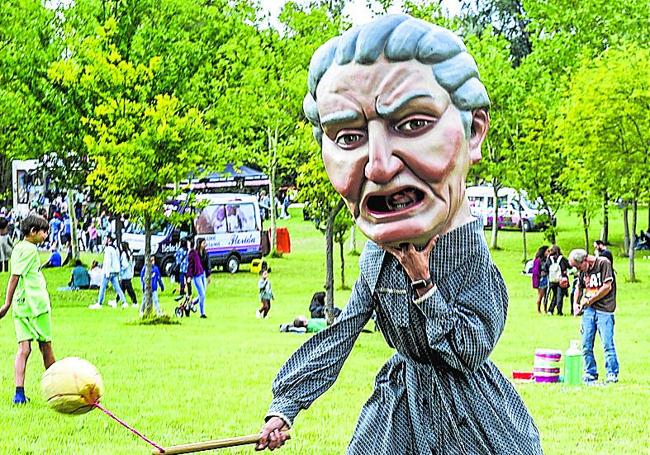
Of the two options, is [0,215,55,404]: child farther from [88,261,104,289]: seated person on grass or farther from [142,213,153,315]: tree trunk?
[88,261,104,289]: seated person on grass

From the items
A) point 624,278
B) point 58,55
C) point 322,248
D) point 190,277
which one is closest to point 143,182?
point 190,277

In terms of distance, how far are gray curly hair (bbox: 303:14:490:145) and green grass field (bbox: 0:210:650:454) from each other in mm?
5202

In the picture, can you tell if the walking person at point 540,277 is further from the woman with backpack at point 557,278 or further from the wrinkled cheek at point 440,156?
the wrinkled cheek at point 440,156

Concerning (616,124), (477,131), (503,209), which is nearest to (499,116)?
(616,124)

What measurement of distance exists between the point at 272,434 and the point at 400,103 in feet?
4.66

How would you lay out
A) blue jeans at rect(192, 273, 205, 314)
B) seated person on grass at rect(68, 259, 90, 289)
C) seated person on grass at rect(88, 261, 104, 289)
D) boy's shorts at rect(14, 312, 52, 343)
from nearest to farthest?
1. boy's shorts at rect(14, 312, 52, 343)
2. blue jeans at rect(192, 273, 205, 314)
3. seated person on grass at rect(68, 259, 90, 289)
4. seated person on grass at rect(88, 261, 104, 289)

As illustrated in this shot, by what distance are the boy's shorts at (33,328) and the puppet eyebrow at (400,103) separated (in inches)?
277

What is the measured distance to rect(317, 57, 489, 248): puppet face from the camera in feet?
14.9

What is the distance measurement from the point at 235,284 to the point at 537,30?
2020 centimetres

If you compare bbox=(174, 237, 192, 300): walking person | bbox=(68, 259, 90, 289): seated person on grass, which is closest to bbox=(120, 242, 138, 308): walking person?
bbox=(174, 237, 192, 300): walking person

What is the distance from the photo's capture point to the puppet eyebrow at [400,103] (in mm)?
4516

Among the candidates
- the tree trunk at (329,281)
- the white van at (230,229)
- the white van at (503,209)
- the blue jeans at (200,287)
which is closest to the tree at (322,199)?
the tree trunk at (329,281)

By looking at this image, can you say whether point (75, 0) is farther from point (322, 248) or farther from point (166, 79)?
point (322, 248)

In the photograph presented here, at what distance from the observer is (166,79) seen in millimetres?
25109
